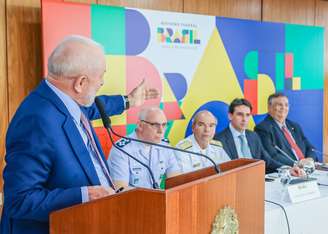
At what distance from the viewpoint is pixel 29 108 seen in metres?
1.29

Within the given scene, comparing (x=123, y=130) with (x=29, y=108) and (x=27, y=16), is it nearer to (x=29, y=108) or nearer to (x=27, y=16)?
(x=27, y=16)

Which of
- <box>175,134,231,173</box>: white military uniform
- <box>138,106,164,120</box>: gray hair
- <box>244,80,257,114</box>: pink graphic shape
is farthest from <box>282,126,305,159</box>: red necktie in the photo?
<box>138,106,164,120</box>: gray hair

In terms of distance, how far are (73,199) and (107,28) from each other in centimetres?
215

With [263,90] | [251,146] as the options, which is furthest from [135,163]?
[263,90]

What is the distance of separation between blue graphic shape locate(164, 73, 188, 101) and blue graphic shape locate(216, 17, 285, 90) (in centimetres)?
58

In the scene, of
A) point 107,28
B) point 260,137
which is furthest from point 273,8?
point 107,28

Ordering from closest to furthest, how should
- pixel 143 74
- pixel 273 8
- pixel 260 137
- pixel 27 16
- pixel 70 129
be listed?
pixel 70 129
pixel 27 16
pixel 143 74
pixel 260 137
pixel 273 8

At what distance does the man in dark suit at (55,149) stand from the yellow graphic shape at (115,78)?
1779 millimetres

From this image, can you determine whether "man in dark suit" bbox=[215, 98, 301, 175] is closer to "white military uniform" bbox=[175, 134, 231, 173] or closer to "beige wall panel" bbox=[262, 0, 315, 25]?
"white military uniform" bbox=[175, 134, 231, 173]

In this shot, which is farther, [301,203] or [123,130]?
[123,130]

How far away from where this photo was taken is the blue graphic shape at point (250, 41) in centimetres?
398

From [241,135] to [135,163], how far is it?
49.3 inches

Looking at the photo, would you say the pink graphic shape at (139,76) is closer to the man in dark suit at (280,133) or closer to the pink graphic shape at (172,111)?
the pink graphic shape at (172,111)

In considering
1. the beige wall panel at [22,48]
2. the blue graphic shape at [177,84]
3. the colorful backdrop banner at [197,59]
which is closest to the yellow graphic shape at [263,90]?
the colorful backdrop banner at [197,59]
